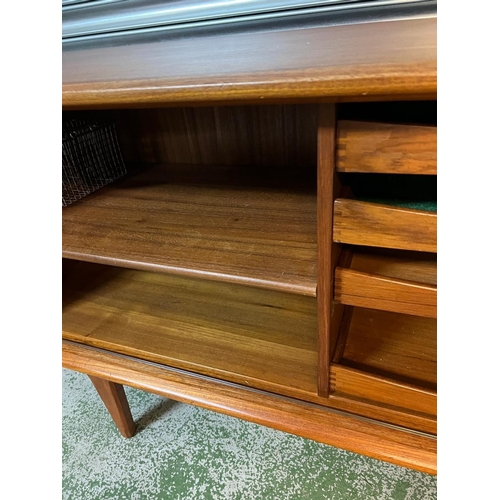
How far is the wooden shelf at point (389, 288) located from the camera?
0.46 metres

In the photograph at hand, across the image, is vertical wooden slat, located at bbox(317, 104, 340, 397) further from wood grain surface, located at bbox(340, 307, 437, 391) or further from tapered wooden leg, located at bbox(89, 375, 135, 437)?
tapered wooden leg, located at bbox(89, 375, 135, 437)

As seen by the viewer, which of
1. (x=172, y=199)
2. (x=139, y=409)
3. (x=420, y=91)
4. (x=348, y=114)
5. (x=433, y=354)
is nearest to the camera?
(x=420, y=91)

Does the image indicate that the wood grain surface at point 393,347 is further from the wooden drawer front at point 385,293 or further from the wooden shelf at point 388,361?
the wooden drawer front at point 385,293

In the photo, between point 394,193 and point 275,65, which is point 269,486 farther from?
point 275,65

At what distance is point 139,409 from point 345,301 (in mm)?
720

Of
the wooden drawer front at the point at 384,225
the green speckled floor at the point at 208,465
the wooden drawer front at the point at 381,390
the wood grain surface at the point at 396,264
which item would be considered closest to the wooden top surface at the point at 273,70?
the wooden drawer front at the point at 384,225

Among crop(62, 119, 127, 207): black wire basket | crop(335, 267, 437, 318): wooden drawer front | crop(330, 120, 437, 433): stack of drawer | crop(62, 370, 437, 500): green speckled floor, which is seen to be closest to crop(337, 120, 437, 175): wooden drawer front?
crop(330, 120, 437, 433): stack of drawer

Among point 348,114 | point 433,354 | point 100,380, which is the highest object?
point 348,114

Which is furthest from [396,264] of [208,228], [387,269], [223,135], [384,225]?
[223,135]

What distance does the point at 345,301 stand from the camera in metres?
0.49

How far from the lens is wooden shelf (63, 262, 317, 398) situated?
64 cm

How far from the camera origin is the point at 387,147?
1.22ft

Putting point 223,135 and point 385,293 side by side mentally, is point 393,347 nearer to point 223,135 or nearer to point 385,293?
point 385,293
